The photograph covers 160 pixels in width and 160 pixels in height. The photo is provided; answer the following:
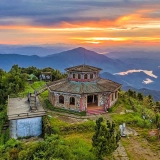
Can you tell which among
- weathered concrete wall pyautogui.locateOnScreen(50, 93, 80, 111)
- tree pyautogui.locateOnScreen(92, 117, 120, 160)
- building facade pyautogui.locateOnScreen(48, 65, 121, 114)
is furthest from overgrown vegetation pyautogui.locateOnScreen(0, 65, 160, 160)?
building facade pyautogui.locateOnScreen(48, 65, 121, 114)

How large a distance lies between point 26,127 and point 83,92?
7.49 metres

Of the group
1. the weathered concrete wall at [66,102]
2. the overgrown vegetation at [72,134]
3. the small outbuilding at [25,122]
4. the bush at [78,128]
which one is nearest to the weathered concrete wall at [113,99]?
the overgrown vegetation at [72,134]

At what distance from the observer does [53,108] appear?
27.6 m

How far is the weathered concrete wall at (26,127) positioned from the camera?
22078 millimetres

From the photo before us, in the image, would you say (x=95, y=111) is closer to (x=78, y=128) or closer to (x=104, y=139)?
(x=78, y=128)

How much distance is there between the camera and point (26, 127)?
73.5ft

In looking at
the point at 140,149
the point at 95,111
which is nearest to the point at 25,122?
the point at 95,111

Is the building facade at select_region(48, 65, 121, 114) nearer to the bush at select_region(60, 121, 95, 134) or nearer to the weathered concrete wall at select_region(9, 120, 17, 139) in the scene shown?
the bush at select_region(60, 121, 95, 134)

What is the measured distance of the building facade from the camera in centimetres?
2655

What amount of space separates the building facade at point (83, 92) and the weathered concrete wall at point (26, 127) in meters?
5.04

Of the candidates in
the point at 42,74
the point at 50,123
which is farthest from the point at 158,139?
the point at 42,74

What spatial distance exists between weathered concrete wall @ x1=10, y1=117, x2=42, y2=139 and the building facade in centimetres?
504

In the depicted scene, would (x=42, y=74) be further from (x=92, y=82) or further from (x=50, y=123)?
(x=50, y=123)

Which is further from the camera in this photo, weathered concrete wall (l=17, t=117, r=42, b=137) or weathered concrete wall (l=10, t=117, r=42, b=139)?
weathered concrete wall (l=17, t=117, r=42, b=137)
